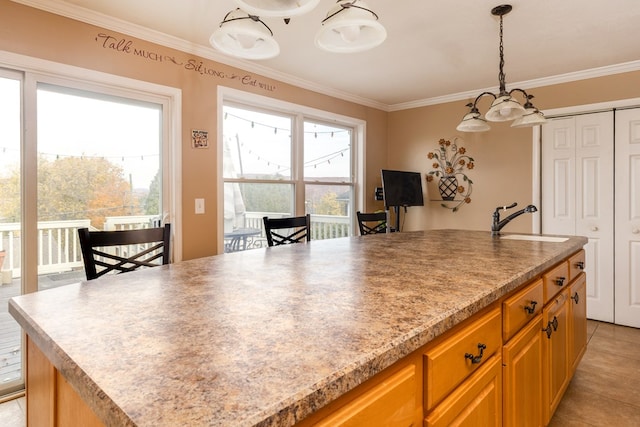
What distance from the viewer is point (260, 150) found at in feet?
12.2

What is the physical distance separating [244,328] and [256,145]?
10.0 feet

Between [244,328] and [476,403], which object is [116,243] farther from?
[476,403]

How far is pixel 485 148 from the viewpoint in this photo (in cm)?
423

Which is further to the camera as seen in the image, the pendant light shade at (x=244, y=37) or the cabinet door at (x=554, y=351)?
the cabinet door at (x=554, y=351)

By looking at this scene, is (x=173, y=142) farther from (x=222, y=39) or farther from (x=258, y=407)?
(x=258, y=407)

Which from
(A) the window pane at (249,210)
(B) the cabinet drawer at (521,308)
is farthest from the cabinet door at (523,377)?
(A) the window pane at (249,210)

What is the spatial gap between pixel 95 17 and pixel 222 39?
5.14 feet

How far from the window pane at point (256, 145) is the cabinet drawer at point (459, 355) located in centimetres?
277

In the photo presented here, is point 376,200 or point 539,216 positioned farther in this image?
point 376,200

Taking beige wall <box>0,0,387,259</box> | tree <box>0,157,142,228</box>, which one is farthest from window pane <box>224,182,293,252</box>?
tree <box>0,157,142,228</box>

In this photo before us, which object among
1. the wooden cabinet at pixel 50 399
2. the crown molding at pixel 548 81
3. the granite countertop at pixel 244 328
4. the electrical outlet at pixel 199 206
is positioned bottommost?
the wooden cabinet at pixel 50 399

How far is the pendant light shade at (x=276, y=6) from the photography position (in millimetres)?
1232

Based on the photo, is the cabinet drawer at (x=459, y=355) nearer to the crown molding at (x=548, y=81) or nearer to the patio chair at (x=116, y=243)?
the patio chair at (x=116, y=243)

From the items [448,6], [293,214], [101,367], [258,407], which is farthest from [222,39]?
[293,214]
